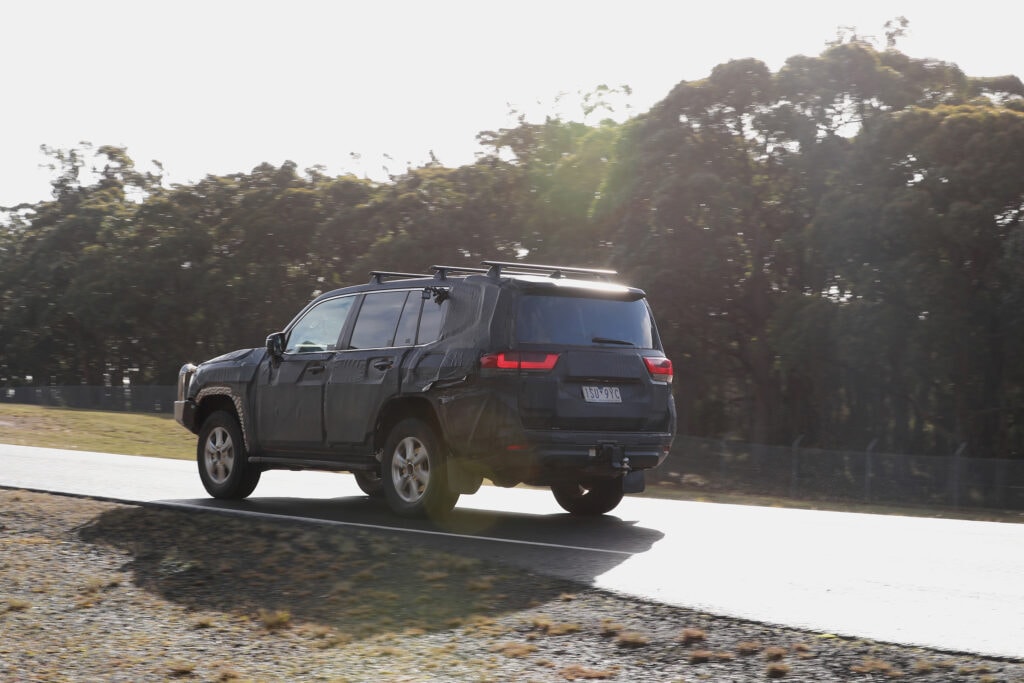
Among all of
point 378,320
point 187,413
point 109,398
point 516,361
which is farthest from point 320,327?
point 109,398

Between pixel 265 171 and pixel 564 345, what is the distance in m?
46.3

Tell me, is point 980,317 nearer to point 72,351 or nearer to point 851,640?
point 851,640

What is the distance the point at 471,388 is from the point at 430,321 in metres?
0.94

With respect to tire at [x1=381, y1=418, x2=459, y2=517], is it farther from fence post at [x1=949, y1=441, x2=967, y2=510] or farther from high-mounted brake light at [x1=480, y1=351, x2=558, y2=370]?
fence post at [x1=949, y1=441, x2=967, y2=510]

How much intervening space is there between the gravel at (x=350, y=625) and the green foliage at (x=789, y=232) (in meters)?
24.9

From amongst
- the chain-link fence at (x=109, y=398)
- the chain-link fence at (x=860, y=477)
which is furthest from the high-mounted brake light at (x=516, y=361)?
the chain-link fence at (x=109, y=398)

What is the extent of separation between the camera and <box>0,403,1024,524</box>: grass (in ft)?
71.3

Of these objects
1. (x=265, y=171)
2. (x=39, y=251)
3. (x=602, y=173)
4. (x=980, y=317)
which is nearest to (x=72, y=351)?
(x=39, y=251)

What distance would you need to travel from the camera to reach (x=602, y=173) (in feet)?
134

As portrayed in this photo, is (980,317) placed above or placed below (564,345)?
above

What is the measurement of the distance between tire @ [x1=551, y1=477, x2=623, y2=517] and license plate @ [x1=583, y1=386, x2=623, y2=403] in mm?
1483

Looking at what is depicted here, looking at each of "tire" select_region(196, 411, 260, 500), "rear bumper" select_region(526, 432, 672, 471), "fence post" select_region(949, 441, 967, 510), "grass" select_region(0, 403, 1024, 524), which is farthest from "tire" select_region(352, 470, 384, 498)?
"fence post" select_region(949, 441, 967, 510)

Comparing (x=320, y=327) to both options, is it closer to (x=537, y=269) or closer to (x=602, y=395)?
(x=537, y=269)

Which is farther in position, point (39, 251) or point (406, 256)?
point (39, 251)
